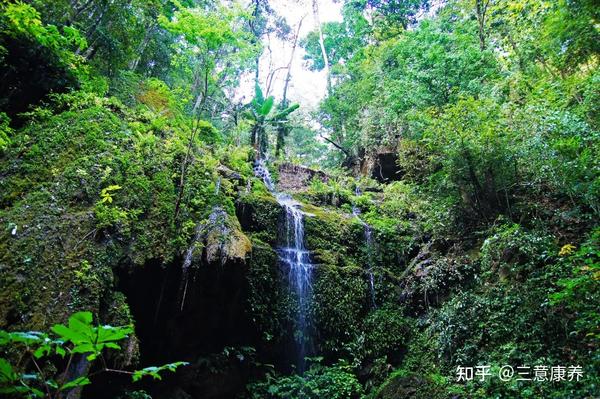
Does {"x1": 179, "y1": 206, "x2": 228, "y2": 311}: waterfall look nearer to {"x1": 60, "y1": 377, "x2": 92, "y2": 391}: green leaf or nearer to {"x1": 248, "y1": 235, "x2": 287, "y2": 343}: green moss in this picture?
{"x1": 248, "y1": 235, "x2": 287, "y2": 343}: green moss

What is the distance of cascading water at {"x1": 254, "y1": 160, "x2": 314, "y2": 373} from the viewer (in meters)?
8.09

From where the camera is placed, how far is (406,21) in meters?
19.6

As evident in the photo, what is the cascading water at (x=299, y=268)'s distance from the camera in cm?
809

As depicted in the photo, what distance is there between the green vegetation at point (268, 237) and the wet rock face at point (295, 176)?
4.28 m

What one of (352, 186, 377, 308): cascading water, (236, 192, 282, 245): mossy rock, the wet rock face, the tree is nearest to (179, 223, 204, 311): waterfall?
(236, 192, 282, 245): mossy rock

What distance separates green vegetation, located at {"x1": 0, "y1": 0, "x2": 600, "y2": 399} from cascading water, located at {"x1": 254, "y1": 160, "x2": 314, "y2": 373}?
87 mm

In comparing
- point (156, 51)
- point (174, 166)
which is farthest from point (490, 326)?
point (156, 51)

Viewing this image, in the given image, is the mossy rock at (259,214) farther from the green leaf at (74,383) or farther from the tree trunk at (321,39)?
the tree trunk at (321,39)

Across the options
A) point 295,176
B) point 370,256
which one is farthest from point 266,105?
point 370,256

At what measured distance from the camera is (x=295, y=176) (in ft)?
51.1

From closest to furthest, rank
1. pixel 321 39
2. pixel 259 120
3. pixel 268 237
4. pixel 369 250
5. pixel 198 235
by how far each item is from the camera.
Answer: pixel 198 235, pixel 268 237, pixel 369 250, pixel 259 120, pixel 321 39

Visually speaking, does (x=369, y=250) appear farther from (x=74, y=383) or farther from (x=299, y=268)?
(x=74, y=383)

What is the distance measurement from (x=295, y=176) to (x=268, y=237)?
678 cm

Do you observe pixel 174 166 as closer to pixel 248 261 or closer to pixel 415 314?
pixel 248 261
